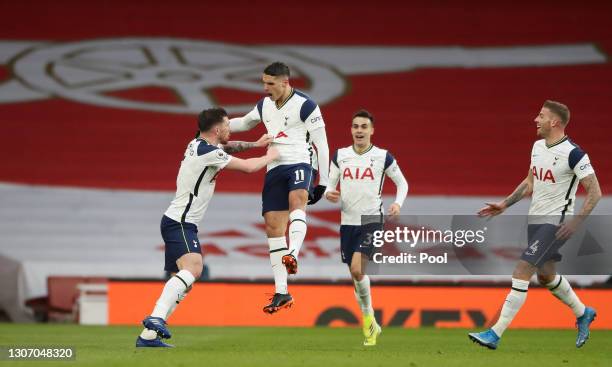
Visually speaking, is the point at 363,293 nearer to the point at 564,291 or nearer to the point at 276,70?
the point at 564,291

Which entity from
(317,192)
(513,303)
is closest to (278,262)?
(317,192)

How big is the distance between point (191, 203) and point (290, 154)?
1212 millimetres

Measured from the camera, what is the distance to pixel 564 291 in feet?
33.0

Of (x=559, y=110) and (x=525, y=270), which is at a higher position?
(x=559, y=110)

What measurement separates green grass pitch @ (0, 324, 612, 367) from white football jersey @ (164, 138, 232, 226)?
1185 mm

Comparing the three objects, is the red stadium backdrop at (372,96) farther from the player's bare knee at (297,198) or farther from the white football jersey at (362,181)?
the player's bare knee at (297,198)

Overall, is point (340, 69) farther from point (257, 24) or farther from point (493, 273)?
point (493, 273)

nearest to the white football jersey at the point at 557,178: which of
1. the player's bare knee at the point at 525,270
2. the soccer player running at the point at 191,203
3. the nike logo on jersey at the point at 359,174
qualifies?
the player's bare knee at the point at 525,270

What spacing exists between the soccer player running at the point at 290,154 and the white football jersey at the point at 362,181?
1470 mm

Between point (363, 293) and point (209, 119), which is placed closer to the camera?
point (209, 119)

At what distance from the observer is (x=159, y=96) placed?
2373 cm

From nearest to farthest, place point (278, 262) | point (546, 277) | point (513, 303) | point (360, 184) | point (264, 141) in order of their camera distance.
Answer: point (513, 303) → point (264, 141) → point (546, 277) → point (278, 262) → point (360, 184)

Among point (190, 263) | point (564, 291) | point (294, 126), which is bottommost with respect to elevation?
point (564, 291)

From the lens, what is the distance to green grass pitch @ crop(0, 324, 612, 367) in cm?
803
